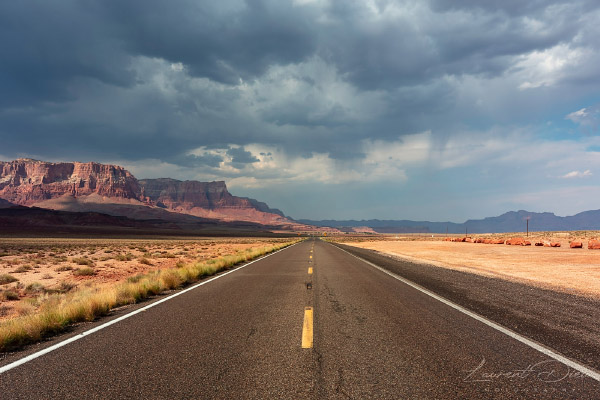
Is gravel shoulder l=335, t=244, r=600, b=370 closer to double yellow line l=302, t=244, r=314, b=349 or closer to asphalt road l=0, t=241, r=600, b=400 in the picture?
asphalt road l=0, t=241, r=600, b=400

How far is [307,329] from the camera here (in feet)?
17.9

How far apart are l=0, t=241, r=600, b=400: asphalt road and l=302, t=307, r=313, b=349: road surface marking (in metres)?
0.07

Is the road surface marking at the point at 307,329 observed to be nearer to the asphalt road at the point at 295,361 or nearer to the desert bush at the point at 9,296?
the asphalt road at the point at 295,361

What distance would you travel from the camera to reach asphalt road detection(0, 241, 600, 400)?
329cm

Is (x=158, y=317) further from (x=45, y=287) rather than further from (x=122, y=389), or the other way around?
(x=45, y=287)

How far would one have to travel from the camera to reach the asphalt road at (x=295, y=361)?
10.8 feet

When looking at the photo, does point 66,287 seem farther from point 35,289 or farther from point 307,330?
point 307,330

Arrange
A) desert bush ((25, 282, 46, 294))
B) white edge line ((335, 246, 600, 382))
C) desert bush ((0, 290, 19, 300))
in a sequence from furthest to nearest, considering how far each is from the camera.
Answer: desert bush ((25, 282, 46, 294)) < desert bush ((0, 290, 19, 300)) < white edge line ((335, 246, 600, 382))

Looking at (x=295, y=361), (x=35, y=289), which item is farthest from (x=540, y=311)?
(x=35, y=289)

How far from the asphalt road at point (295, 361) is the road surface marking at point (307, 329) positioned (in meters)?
0.07

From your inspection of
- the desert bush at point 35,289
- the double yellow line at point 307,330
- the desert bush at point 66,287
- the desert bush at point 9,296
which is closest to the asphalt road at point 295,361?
the double yellow line at point 307,330

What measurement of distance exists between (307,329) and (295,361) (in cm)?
141

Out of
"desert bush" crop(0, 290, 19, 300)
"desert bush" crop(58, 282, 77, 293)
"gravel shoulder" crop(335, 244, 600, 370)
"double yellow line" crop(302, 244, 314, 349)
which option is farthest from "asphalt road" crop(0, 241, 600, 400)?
"desert bush" crop(58, 282, 77, 293)

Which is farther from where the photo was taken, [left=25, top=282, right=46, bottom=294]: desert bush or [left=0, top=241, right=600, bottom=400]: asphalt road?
[left=25, top=282, right=46, bottom=294]: desert bush
